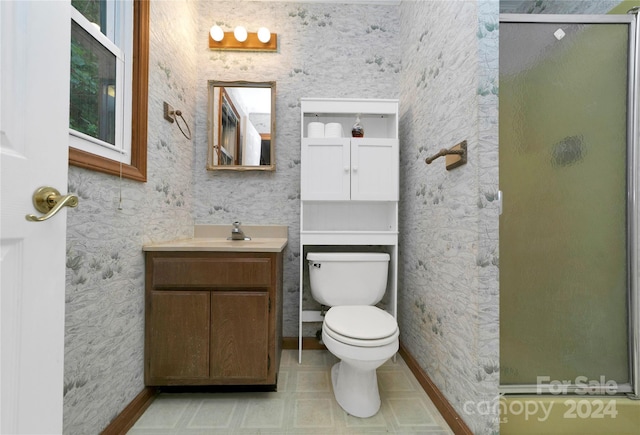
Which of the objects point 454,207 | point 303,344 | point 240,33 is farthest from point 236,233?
point 240,33

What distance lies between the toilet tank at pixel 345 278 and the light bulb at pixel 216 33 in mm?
1680

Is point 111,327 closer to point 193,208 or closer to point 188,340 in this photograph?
point 188,340

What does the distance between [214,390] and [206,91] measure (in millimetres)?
1972

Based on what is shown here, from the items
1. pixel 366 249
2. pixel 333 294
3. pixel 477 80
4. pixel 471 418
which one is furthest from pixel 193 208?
pixel 471 418

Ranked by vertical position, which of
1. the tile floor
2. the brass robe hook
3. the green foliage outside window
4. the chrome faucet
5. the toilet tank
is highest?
the green foliage outside window

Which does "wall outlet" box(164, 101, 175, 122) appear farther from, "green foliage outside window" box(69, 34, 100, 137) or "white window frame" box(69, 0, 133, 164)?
"green foliage outside window" box(69, 34, 100, 137)

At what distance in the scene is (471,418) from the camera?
45.9 inches

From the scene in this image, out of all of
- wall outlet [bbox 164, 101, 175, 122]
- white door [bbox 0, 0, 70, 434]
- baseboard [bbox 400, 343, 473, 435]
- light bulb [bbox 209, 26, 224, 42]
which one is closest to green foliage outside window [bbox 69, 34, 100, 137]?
wall outlet [bbox 164, 101, 175, 122]

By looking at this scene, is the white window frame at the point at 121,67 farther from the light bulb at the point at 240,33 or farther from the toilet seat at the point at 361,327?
the toilet seat at the point at 361,327

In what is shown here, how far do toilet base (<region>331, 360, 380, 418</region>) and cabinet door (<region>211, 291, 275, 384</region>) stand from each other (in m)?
0.41

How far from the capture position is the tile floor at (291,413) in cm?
128

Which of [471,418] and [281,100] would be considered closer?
[471,418]

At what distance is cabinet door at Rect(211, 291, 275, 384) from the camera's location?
1.41 metres

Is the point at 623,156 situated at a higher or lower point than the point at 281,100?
lower
